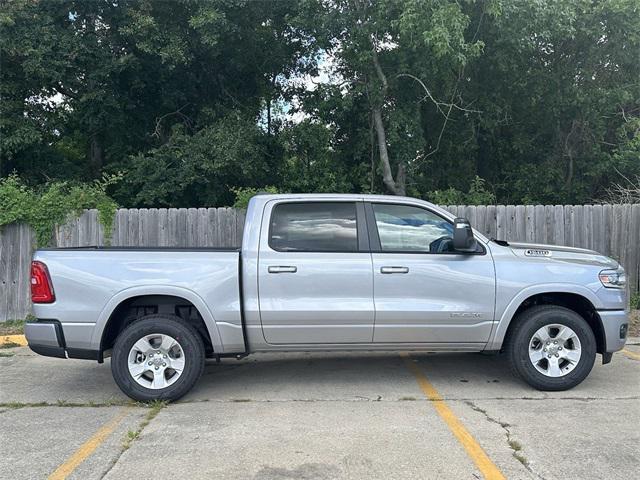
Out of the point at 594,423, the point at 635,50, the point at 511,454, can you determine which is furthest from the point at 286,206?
the point at 635,50

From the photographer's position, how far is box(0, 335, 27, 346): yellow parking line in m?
8.05

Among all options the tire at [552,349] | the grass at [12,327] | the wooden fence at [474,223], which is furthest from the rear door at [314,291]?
the grass at [12,327]

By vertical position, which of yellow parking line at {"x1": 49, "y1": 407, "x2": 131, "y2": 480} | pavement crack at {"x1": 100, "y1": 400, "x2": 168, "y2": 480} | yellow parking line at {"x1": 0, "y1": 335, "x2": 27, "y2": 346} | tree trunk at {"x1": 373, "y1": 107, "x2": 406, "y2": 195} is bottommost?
yellow parking line at {"x1": 49, "y1": 407, "x2": 131, "y2": 480}

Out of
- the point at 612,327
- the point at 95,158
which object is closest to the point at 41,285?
the point at 612,327

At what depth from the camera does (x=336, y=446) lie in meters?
4.16

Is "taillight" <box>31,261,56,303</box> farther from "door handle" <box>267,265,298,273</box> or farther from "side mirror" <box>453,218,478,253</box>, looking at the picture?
"side mirror" <box>453,218,478,253</box>

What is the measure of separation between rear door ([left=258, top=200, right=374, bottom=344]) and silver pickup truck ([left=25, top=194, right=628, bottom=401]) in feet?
0.03

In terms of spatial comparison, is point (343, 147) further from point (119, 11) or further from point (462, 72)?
point (119, 11)

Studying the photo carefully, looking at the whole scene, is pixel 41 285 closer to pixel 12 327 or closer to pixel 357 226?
pixel 357 226

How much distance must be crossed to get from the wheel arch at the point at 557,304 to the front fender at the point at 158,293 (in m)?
2.66

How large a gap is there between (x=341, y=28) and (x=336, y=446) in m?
9.43

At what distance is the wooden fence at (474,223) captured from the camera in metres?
9.38

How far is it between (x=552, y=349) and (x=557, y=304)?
509mm

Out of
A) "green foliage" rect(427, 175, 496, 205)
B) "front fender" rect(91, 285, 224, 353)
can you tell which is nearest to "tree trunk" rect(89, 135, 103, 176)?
"green foliage" rect(427, 175, 496, 205)
